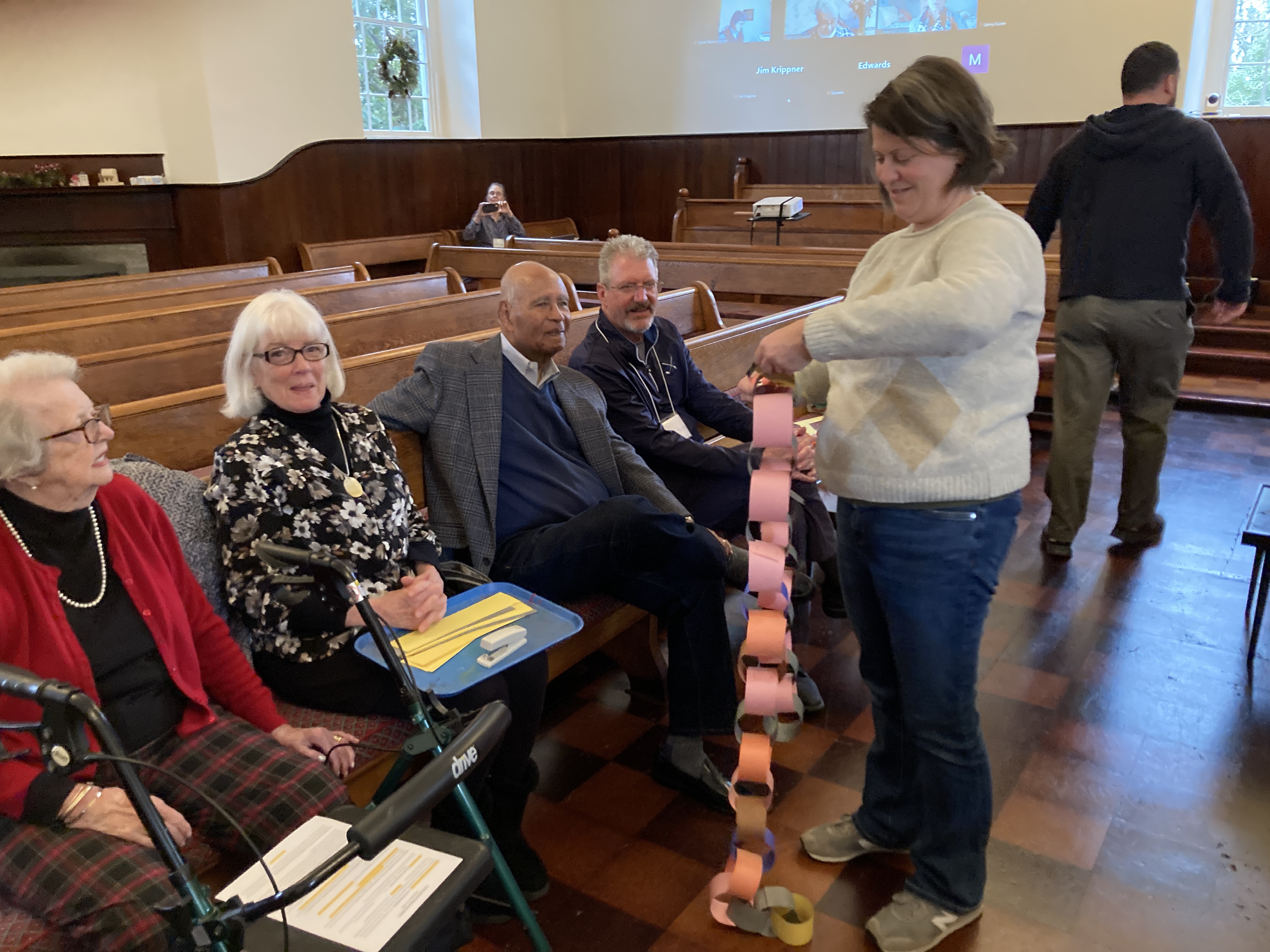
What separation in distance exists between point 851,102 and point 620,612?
8.21 metres

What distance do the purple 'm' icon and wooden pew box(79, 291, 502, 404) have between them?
630cm

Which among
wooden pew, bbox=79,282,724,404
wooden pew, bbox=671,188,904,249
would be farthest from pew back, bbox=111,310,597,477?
wooden pew, bbox=671,188,904,249

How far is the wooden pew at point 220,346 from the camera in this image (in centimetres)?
300

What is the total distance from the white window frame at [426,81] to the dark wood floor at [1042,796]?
26.0 ft

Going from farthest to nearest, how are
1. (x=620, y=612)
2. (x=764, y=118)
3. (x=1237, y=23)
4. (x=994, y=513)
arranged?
(x=764, y=118), (x=1237, y=23), (x=620, y=612), (x=994, y=513)

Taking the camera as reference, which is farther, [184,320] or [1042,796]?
[184,320]

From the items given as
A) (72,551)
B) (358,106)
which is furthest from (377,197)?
(72,551)

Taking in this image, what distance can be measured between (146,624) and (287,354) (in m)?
0.63

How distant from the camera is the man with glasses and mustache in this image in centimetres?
295

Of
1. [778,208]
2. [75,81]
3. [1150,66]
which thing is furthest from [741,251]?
[75,81]

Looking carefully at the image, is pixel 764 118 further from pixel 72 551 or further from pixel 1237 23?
pixel 72 551

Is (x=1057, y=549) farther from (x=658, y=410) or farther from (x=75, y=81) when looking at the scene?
(x=75, y=81)

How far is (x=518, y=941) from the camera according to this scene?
6.28ft

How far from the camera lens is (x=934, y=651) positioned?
168 centimetres
